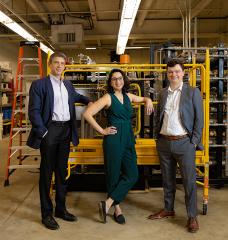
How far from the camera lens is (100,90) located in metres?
5.07

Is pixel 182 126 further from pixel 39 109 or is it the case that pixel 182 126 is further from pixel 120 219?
pixel 39 109

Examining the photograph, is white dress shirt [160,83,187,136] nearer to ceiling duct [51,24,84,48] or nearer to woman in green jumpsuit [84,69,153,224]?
woman in green jumpsuit [84,69,153,224]

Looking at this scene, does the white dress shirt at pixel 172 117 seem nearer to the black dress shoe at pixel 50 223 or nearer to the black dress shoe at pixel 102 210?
the black dress shoe at pixel 102 210

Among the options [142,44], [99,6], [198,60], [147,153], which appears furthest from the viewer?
[142,44]

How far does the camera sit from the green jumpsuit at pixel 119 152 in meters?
3.10

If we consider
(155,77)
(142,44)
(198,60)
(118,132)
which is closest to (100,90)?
(155,77)

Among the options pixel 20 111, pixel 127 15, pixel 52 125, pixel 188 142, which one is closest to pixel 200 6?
pixel 127 15

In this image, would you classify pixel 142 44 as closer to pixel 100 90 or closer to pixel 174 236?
pixel 100 90

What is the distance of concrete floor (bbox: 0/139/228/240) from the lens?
3023 mm

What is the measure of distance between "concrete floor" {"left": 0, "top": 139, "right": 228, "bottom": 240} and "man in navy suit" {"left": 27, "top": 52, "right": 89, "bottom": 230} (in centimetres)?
18

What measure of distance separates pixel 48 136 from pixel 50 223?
0.87 meters

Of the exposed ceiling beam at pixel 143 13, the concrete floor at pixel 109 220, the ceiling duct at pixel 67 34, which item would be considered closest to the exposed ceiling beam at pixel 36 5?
the ceiling duct at pixel 67 34

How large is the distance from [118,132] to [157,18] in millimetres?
8426

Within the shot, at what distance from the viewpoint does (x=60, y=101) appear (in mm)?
3102
